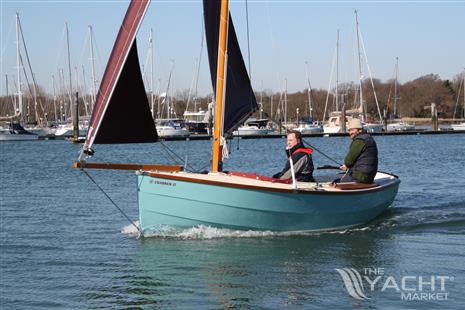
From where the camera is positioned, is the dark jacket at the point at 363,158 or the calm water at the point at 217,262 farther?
the dark jacket at the point at 363,158

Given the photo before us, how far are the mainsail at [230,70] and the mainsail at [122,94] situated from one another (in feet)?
7.77

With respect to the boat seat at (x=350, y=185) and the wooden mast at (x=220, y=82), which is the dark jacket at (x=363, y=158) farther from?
the wooden mast at (x=220, y=82)

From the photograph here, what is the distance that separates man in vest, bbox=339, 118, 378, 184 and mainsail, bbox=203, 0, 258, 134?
2.31 metres

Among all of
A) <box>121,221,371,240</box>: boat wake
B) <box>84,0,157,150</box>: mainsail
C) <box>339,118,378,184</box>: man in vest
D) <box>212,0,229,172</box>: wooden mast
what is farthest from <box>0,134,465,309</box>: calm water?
<box>84,0,157,150</box>: mainsail

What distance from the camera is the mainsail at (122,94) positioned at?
13.9 m

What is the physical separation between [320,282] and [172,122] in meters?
73.4

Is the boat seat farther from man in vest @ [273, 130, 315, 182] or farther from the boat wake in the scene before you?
the boat wake

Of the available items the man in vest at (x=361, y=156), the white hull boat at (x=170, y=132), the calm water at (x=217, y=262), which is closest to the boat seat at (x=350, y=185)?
the man in vest at (x=361, y=156)

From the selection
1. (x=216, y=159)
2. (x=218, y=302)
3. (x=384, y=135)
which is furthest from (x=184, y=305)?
(x=384, y=135)

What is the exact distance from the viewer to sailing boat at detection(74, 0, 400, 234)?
14023 mm

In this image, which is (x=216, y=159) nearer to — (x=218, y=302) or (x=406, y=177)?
(x=218, y=302)

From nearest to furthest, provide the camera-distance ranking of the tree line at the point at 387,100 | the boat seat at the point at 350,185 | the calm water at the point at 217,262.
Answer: the calm water at the point at 217,262
the boat seat at the point at 350,185
the tree line at the point at 387,100

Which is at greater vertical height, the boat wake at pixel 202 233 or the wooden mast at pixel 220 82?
the wooden mast at pixel 220 82

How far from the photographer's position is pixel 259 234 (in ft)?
50.4
